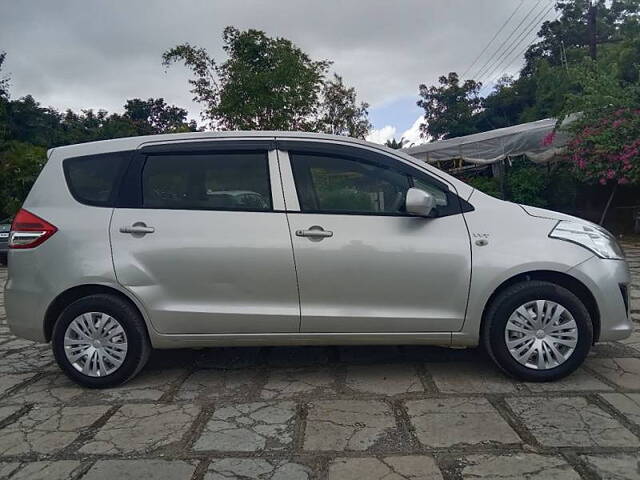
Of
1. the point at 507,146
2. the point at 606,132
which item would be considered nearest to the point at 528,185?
the point at 507,146

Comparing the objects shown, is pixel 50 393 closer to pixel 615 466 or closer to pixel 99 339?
pixel 99 339

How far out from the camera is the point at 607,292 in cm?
359

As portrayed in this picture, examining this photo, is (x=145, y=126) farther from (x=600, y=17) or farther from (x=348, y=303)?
(x=348, y=303)

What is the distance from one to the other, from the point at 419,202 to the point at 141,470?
226 cm

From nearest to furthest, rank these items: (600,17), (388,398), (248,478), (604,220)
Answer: (248,478), (388,398), (604,220), (600,17)

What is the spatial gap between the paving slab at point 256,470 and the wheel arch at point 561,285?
1.72 meters

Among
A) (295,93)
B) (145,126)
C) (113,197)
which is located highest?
(145,126)

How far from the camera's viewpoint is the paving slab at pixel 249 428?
2.86 metres

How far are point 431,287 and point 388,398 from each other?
0.79 m

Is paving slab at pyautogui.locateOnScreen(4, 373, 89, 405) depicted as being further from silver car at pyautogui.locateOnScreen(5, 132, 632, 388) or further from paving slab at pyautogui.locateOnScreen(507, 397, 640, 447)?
paving slab at pyautogui.locateOnScreen(507, 397, 640, 447)

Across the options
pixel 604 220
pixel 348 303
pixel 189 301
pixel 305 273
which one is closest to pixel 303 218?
pixel 305 273

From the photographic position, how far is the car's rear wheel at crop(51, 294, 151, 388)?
12.2 feet

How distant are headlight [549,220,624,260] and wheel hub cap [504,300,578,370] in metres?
0.46

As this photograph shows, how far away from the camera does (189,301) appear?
12.2 ft
